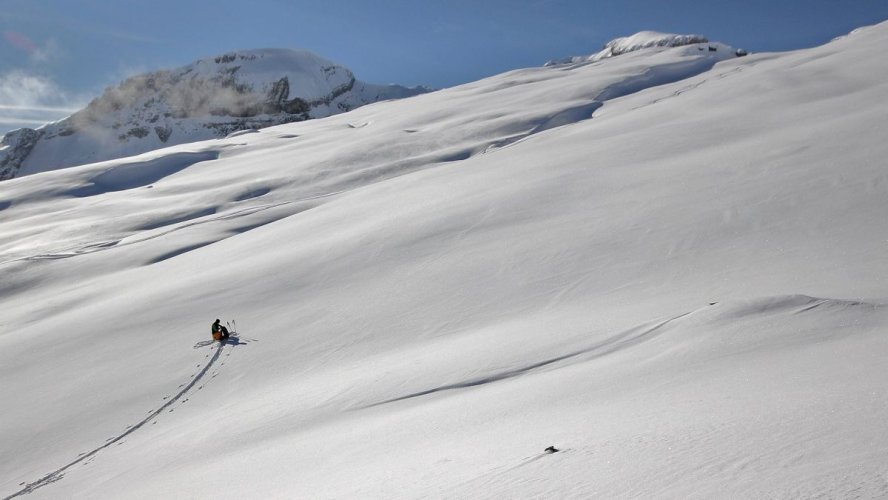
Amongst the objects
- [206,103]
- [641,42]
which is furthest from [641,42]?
[206,103]

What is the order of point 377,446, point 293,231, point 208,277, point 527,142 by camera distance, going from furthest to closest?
point 527,142 → point 293,231 → point 208,277 → point 377,446

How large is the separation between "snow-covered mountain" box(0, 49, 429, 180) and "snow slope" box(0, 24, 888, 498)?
110142mm

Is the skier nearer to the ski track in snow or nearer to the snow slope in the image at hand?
the ski track in snow

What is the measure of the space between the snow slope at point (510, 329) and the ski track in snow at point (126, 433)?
1.6 inches

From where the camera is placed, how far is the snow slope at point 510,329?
11.3 ft

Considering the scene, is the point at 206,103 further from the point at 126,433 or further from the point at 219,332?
the point at 126,433

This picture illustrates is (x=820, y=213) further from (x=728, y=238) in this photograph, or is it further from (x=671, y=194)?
(x=671, y=194)

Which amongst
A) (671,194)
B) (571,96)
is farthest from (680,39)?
(671,194)

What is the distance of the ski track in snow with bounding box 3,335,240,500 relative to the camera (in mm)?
6832

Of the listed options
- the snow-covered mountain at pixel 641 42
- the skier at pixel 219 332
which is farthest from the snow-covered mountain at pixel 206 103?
the skier at pixel 219 332

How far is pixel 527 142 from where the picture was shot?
2233 centimetres

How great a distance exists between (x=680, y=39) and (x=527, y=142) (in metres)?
48.2

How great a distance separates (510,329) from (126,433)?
4722 millimetres

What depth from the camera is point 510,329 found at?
25.2 feet
